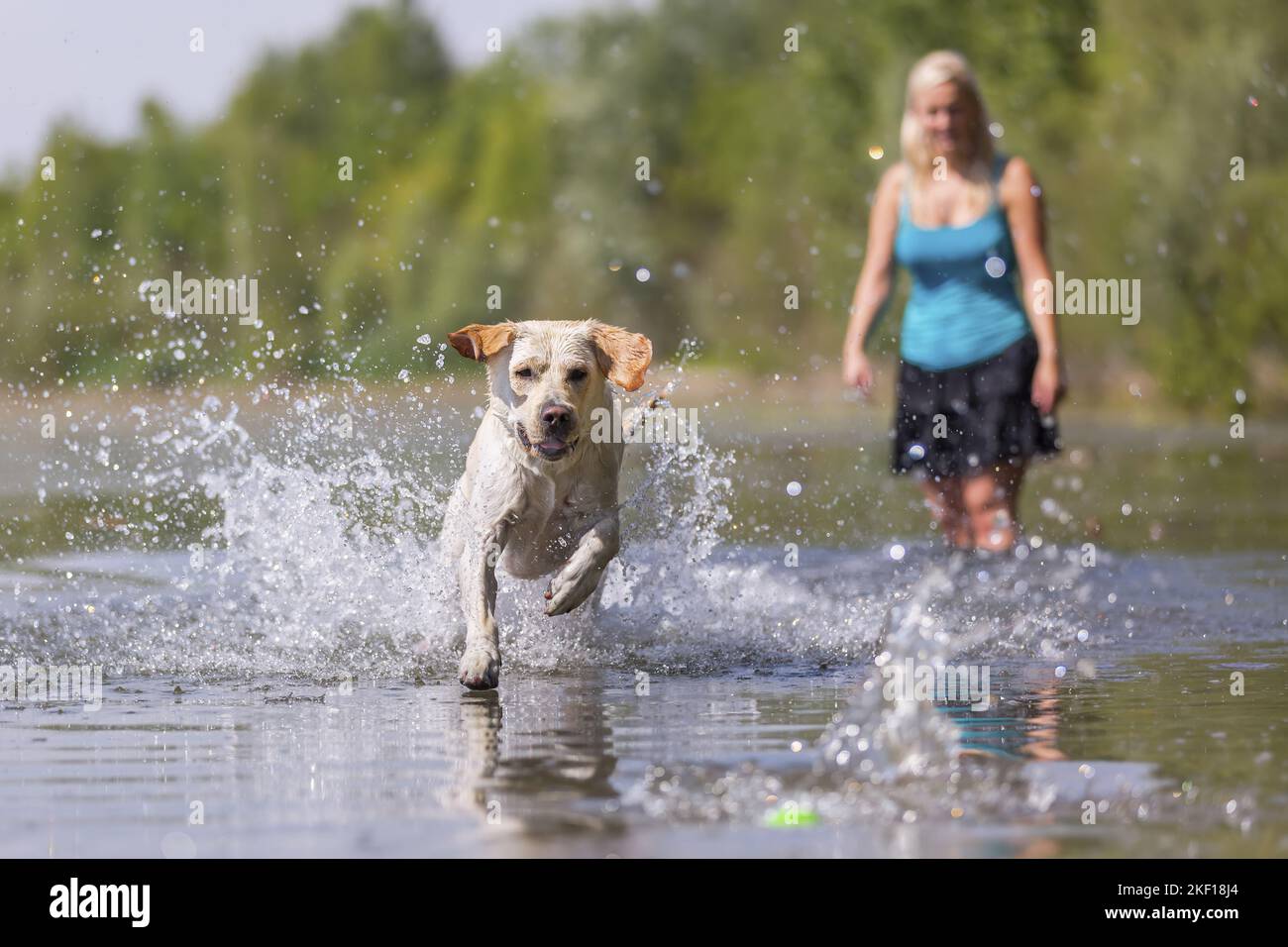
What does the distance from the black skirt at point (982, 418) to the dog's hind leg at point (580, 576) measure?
104 inches

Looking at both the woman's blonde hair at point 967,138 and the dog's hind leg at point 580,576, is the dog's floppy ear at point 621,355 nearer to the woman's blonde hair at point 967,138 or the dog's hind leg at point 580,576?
the dog's hind leg at point 580,576

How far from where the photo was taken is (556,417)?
23.4 ft

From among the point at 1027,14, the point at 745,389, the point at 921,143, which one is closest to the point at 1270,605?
the point at 921,143

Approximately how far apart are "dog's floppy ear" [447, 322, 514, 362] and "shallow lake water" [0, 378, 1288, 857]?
96cm

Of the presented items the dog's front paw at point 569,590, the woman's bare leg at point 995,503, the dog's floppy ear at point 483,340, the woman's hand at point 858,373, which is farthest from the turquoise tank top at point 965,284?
the dog's front paw at point 569,590

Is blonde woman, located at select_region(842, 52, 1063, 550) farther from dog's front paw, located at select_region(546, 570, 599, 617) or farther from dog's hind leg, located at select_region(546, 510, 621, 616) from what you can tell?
dog's front paw, located at select_region(546, 570, 599, 617)

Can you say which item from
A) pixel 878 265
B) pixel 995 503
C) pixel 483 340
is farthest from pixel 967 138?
pixel 483 340

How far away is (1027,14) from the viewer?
38188 mm

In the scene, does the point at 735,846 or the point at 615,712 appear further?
the point at 615,712

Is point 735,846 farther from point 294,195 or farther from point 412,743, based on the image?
point 294,195
